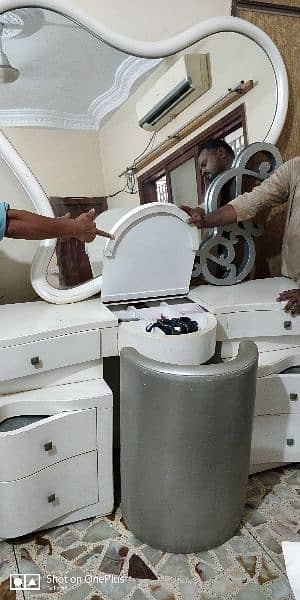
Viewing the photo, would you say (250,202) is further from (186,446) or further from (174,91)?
(186,446)

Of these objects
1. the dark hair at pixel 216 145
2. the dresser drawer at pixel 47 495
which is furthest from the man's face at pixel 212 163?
the dresser drawer at pixel 47 495

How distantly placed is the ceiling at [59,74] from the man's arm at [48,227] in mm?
303

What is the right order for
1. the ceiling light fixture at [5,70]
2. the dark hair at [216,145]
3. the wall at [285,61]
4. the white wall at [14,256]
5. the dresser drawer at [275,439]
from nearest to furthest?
1. the ceiling light fixture at [5,70]
2. the white wall at [14,256]
3. the dresser drawer at [275,439]
4. the dark hair at [216,145]
5. the wall at [285,61]

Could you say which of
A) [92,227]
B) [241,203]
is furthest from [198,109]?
[92,227]

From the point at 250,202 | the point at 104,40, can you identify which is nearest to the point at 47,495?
the point at 250,202

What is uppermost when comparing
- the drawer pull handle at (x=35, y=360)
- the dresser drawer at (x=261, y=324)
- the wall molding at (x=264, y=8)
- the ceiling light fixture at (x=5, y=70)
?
the wall molding at (x=264, y=8)

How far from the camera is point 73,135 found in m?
1.44

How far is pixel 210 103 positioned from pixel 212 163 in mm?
216

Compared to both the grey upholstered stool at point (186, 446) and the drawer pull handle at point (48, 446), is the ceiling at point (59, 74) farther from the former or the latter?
the drawer pull handle at point (48, 446)

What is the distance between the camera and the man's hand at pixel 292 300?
4.98 ft

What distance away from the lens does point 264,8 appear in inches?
70.6

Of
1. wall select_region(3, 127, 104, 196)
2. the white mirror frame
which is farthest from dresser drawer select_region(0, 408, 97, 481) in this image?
wall select_region(3, 127, 104, 196)

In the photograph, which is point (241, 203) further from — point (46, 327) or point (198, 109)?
point (46, 327)

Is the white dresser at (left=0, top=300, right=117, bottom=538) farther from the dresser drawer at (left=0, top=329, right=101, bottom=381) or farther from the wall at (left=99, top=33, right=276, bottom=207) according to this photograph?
the wall at (left=99, top=33, right=276, bottom=207)
